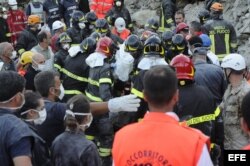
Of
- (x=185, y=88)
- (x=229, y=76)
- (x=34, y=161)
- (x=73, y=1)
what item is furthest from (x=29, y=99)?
(x=73, y=1)

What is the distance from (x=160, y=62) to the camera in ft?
24.2

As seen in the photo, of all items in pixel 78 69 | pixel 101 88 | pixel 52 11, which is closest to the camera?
pixel 101 88

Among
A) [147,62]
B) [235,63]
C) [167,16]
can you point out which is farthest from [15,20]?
[235,63]

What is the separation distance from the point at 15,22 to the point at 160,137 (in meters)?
12.7

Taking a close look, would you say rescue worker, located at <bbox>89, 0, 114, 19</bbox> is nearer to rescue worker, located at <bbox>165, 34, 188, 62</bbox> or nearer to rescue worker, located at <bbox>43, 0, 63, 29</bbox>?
rescue worker, located at <bbox>43, 0, 63, 29</bbox>

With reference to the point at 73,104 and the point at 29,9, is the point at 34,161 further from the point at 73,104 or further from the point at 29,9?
the point at 29,9

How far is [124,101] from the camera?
570cm

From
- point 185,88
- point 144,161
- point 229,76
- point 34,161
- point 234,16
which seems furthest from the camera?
point 234,16

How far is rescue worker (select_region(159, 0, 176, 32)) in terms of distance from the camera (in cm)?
1527

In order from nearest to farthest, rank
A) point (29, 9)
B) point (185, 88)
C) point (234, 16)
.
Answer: point (185, 88) < point (234, 16) < point (29, 9)

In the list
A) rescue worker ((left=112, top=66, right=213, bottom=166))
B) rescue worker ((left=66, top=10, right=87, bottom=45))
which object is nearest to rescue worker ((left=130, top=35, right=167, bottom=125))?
rescue worker ((left=112, top=66, right=213, bottom=166))

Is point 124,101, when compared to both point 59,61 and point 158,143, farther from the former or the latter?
point 59,61

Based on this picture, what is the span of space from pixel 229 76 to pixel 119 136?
3831mm

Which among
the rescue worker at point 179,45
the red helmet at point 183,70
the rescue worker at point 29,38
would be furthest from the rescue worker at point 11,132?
the rescue worker at point 29,38
